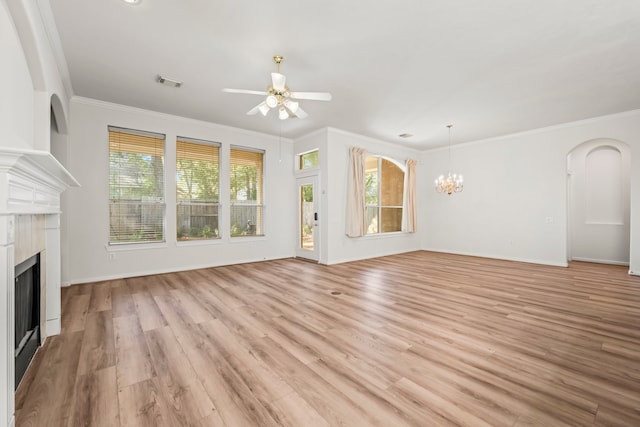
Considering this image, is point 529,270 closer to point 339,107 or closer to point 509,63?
point 509,63

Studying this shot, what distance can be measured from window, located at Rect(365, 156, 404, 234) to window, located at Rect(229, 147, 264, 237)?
8.83 feet

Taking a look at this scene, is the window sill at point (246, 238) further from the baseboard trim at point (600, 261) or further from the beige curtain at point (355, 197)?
the baseboard trim at point (600, 261)

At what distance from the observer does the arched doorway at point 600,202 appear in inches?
243

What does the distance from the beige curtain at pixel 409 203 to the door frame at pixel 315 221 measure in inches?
110

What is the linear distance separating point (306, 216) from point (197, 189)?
2.53 m

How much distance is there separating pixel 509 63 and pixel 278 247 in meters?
5.45

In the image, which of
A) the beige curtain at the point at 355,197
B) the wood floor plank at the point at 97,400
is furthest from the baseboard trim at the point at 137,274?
the wood floor plank at the point at 97,400

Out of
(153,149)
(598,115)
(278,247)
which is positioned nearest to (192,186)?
(153,149)

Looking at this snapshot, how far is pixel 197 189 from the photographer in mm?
5656

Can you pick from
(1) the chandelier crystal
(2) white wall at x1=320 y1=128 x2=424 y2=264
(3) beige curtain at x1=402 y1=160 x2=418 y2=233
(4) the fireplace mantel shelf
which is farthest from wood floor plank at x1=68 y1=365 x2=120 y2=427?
(3) beige curtain at x1=402 y1=160 x2=418 y2=233

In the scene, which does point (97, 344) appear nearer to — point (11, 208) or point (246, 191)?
point (11, 208)

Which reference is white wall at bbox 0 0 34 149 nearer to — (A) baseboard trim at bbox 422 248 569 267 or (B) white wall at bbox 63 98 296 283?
(B) white wall at bbox 63 98 296 283

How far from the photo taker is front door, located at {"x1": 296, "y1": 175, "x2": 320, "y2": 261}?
6.45m

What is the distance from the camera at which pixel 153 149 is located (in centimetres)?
521
